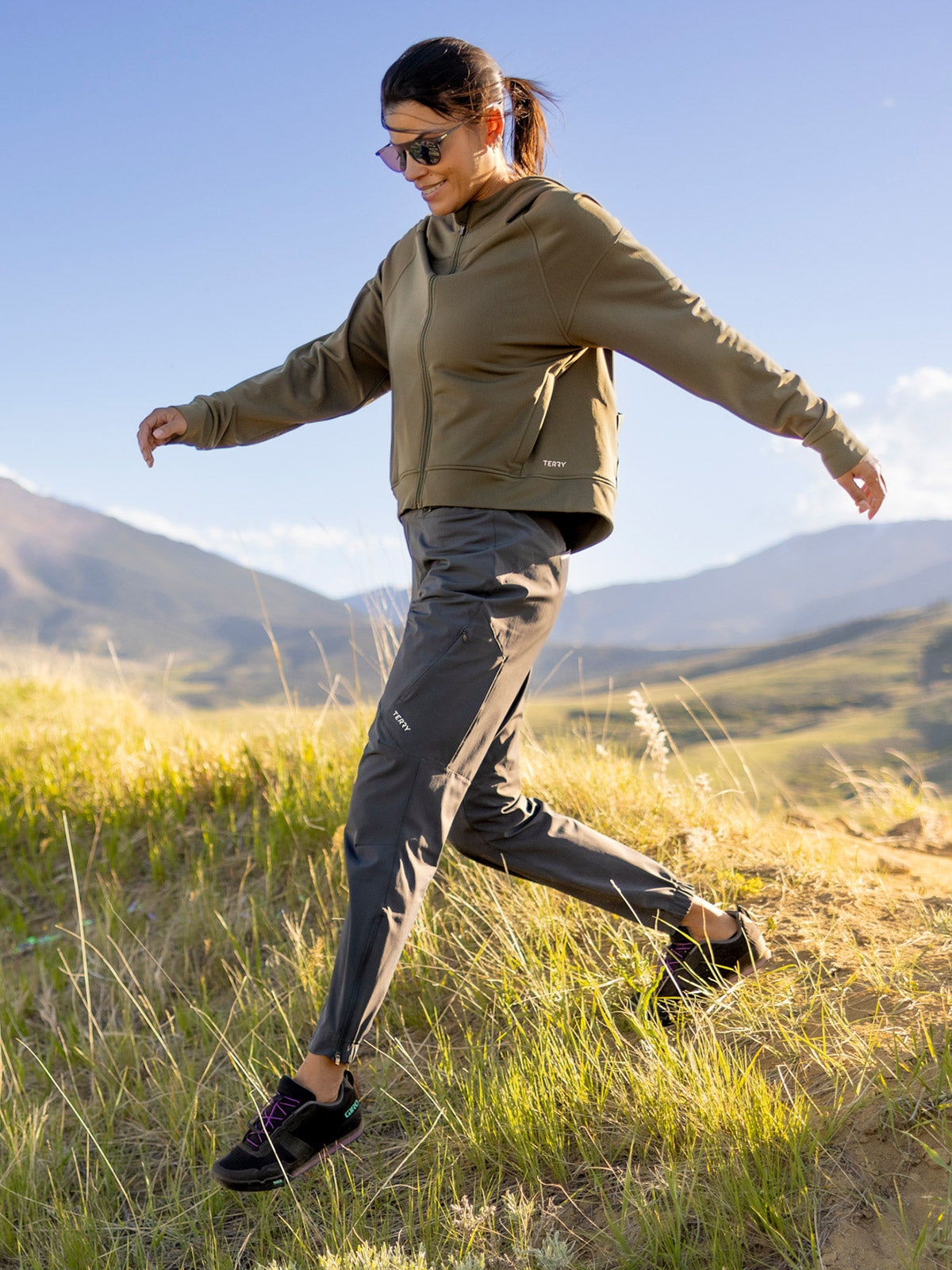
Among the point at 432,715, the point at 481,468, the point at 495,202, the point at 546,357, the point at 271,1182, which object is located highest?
the point at 495,202

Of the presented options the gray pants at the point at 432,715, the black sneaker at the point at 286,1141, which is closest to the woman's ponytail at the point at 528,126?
the gray pants at the point at 432,715

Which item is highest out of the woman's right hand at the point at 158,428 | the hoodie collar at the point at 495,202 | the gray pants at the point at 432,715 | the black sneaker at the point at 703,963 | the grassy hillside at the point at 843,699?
the hoodie collar at the point at 495,202

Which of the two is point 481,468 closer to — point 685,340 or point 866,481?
point 685,340

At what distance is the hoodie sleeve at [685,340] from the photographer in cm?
168

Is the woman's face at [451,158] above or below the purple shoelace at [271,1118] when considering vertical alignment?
above

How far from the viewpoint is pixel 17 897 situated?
3.90 meters

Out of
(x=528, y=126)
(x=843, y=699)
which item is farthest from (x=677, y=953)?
(x=843, y=699)

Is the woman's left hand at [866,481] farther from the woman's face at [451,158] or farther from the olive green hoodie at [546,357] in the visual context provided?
the woman's face at [451,158]

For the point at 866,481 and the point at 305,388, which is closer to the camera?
the point at 866,481

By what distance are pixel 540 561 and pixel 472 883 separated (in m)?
1.41

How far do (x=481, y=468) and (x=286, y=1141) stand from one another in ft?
4.29

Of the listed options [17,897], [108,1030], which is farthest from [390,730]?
[17,897]

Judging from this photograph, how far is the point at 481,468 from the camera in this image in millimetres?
1696

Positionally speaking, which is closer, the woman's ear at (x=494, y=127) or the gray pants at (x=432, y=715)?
the gray pants at (x=432, y=715)
